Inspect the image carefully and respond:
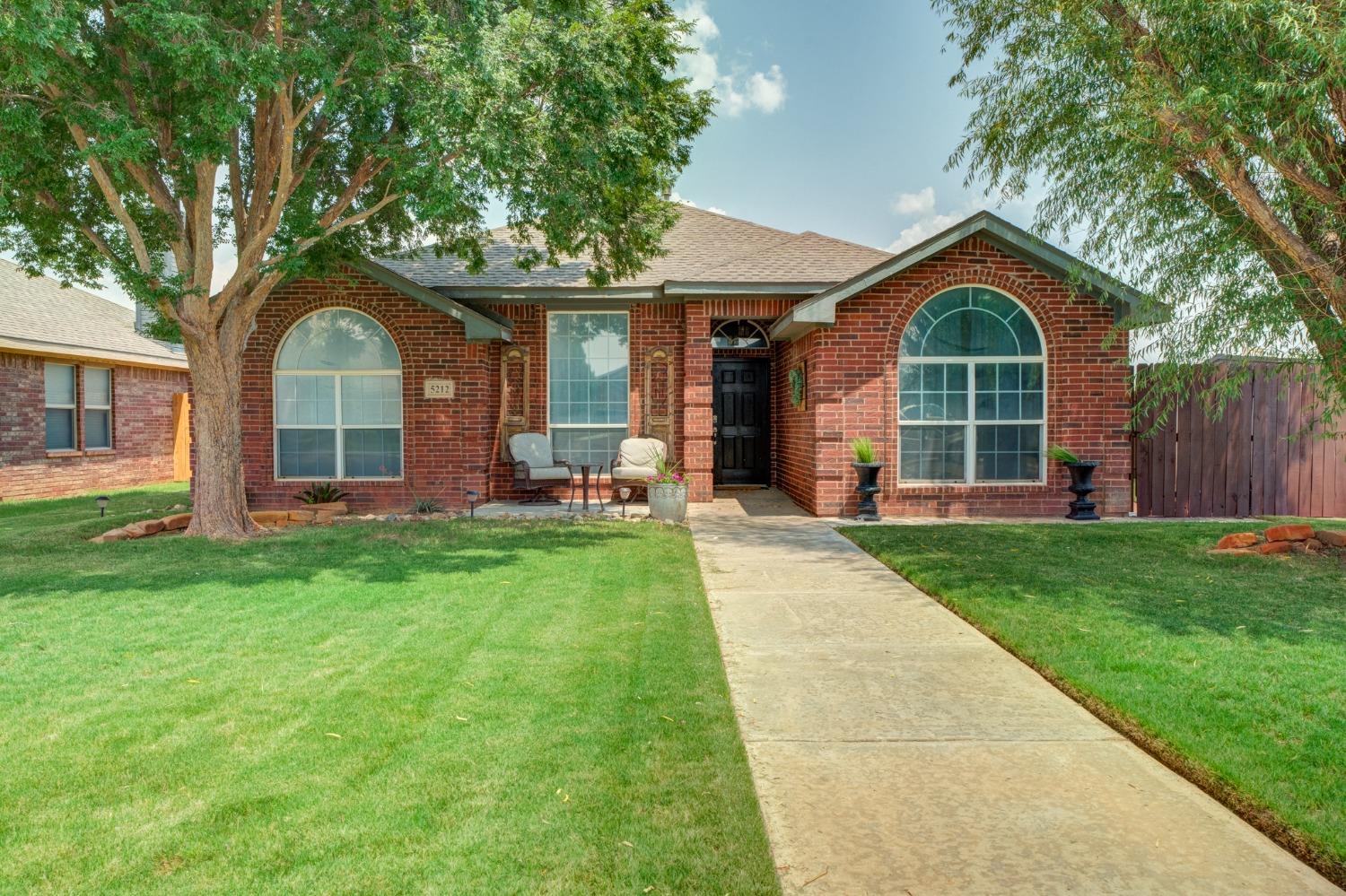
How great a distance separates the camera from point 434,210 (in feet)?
23.4

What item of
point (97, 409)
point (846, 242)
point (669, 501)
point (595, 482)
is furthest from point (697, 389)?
point (97, 409)

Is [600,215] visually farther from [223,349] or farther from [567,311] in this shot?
[223,349]

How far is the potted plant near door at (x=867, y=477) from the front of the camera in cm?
977

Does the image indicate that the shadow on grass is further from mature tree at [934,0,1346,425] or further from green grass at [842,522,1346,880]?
mature tree at [934,0,1346,425]

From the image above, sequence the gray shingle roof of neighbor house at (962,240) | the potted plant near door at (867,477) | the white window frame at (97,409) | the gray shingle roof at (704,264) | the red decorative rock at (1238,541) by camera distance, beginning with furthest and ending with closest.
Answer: the white window frame at (97,409) → the gray shingle roof at (704,264) → the potted plant near door at (867,477) → the gray shingle roof of neighbor house at (962,240) → the red decorative rock at (1238,541)

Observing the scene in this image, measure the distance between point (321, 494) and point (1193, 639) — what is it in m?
9.84

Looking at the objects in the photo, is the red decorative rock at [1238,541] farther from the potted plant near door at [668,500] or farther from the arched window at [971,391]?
the potted plant near door at [668,500]

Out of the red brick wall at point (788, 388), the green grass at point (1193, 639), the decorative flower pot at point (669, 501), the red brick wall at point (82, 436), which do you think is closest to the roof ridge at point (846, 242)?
the red brick wall at point (788, 388)

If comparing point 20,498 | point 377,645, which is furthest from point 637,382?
point 20,498

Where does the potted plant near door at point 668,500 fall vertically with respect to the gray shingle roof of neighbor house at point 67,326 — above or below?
below

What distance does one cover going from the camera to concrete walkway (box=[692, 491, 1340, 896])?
2340 mm

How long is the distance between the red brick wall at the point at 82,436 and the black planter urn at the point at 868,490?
13.7 metres

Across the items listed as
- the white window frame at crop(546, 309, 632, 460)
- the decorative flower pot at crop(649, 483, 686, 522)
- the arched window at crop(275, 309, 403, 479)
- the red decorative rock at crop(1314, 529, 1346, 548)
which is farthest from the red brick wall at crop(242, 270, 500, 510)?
the red decorative rock at crop(1314, 529, 1346, 548)

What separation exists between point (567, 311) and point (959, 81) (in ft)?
19.8
